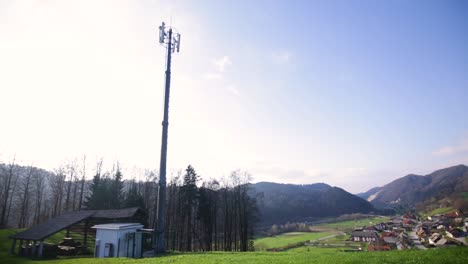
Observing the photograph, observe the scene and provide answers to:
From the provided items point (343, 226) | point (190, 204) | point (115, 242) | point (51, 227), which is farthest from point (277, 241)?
point (51, 227)

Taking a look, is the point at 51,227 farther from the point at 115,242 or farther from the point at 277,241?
the point at 277,241

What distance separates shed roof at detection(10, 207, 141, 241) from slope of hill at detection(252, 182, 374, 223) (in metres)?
79.7

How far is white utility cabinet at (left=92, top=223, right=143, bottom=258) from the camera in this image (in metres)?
24.9

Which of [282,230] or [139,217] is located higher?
[139,217]

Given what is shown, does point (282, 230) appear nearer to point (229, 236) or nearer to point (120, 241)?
point (229, 236)

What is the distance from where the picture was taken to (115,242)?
2497 centimetres

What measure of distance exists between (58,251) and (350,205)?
20016 cm

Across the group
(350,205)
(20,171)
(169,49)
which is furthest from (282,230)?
(350,205)

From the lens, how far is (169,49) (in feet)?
82.4

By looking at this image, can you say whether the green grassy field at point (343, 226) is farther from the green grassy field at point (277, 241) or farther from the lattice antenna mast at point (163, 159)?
the lattice antenna mast at point (163, 159)

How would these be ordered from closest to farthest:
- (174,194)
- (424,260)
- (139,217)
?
(424,260) → (139,217) → (174,194)

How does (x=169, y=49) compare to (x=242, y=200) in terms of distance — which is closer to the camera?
(x=169, y=49)

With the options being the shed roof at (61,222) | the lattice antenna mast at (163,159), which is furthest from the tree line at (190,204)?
the lattice antenna mast at (163,159)

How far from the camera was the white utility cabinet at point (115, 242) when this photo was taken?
81.7ft
